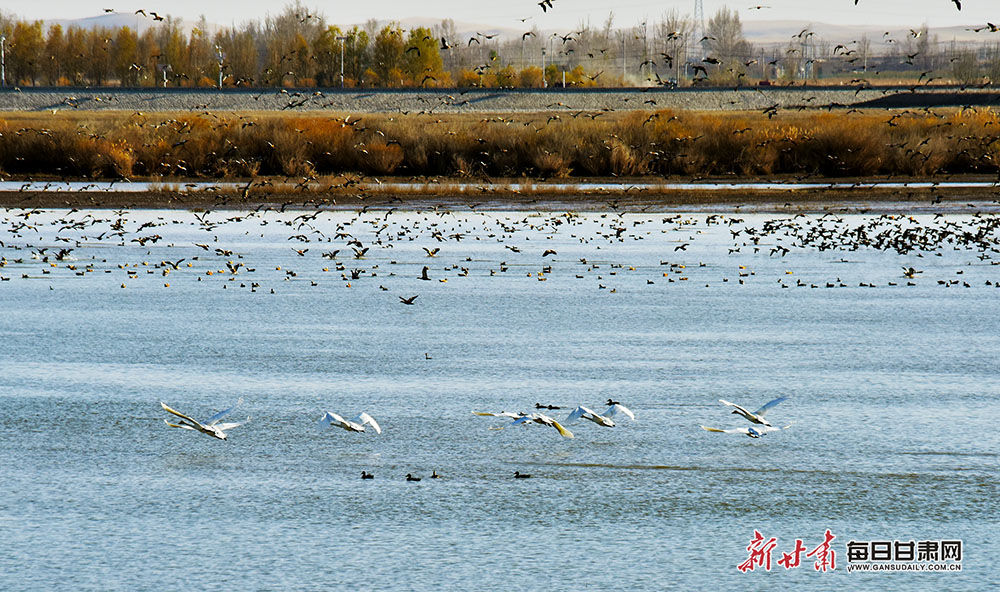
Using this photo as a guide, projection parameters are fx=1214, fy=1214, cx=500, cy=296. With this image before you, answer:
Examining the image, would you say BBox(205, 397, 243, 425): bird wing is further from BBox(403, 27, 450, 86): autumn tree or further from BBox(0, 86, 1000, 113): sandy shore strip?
BBox(403, 27, 450, 86): autumn tree

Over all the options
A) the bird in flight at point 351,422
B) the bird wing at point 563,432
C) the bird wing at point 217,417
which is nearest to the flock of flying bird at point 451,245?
the bird wing at point 217,417

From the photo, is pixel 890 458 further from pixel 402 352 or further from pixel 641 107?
pixel 641 107

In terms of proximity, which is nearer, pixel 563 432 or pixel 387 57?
pixel 563 432

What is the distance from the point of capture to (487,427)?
6.35 m

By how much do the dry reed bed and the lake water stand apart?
67.8 ft

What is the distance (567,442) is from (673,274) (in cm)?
714

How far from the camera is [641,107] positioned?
58.3 metres

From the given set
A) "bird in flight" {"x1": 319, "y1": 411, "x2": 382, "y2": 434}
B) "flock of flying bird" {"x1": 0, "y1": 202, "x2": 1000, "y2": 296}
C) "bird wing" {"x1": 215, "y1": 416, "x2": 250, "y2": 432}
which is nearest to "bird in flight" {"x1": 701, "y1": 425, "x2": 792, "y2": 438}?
"bird in flight" {"x1": 319, "y1": 411, "x2": 382, "y2": 434}

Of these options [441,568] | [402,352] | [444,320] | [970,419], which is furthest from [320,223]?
[441,568]

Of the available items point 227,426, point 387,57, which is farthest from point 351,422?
point 387,57

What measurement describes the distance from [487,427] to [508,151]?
2878cm

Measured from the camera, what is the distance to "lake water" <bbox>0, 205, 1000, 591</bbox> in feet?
14.7

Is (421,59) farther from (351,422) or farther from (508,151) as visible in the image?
(351,422)

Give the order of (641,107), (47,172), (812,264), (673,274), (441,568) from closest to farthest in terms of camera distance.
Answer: (441,568)
(673,274)
(812,264)
(47,172)
(641,107)
